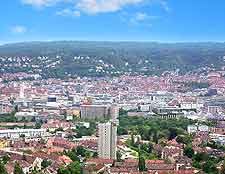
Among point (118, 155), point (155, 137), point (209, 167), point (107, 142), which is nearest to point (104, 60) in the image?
point (155, 137)

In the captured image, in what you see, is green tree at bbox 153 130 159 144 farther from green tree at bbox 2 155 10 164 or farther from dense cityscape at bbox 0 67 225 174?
green tree at bbox 2 155 10 164

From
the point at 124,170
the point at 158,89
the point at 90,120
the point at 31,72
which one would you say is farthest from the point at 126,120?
the point at 31,72

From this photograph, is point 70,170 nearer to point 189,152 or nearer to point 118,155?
point 118,155

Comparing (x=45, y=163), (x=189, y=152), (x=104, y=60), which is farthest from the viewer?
(x=104, y=60)

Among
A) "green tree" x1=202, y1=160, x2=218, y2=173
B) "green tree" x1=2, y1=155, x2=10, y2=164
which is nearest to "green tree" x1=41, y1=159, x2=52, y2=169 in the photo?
"green tree" x1=2, y1=155, x2=10, y2=164

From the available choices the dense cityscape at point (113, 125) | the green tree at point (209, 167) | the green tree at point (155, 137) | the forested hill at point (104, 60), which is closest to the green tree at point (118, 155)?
the dense cityscape at point (113, 125)

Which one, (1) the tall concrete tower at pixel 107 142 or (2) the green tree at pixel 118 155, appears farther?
(1) the tall concrete tower at pixel 107 142

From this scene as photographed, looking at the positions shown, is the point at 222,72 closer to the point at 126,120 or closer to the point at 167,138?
the point at 126,120

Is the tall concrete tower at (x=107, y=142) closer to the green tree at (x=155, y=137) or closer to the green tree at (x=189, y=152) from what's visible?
the green tree at (x=189, y=152)

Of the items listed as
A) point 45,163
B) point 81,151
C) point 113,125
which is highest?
point 113,125

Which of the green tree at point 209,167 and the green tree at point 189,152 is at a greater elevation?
the green tree at point 209,167
